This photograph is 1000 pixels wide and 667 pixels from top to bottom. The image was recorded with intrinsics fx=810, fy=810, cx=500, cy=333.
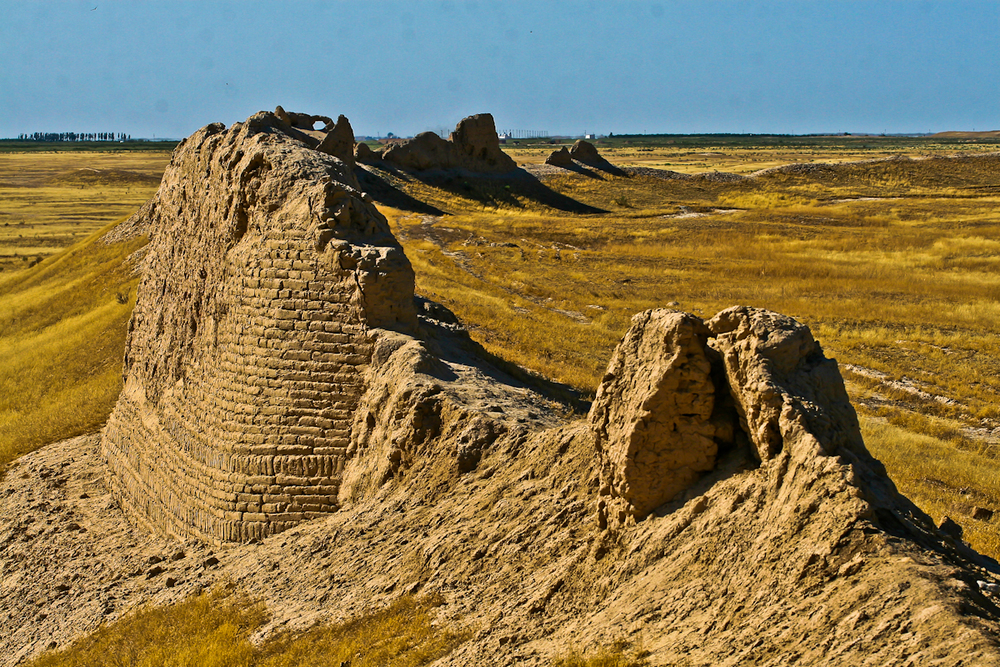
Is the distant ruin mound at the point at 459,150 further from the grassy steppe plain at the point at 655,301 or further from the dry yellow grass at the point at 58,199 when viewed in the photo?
the dry yellow grass at the point at 58,199

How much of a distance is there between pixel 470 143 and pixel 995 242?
36779 millimetres

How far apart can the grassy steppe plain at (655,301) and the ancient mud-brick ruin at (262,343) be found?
1839 mm

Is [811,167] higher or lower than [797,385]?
higher

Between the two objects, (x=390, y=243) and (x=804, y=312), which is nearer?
(x=390, y=243)

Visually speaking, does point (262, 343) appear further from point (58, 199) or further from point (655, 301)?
point (58, 199)

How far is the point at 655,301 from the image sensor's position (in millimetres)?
30125

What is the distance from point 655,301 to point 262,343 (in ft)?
69.1

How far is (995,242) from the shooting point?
4059 centimetres

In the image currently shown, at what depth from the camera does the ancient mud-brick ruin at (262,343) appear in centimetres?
1062

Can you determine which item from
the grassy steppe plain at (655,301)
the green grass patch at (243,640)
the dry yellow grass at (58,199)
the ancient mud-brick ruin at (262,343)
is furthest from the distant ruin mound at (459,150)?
the green grass patch at (243,640)

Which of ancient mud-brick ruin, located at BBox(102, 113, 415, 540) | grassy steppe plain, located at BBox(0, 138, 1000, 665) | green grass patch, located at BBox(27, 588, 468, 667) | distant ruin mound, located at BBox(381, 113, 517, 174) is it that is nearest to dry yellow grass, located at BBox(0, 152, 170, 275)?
grassy steppe plain, located at BBox(0, 138, 1000, 665)

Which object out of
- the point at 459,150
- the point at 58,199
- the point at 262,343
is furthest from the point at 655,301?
the point at 58,199

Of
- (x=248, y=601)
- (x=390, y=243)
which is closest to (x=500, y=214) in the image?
(x=390, y=243)

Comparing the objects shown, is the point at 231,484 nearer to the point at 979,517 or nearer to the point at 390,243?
the point at 390,243
